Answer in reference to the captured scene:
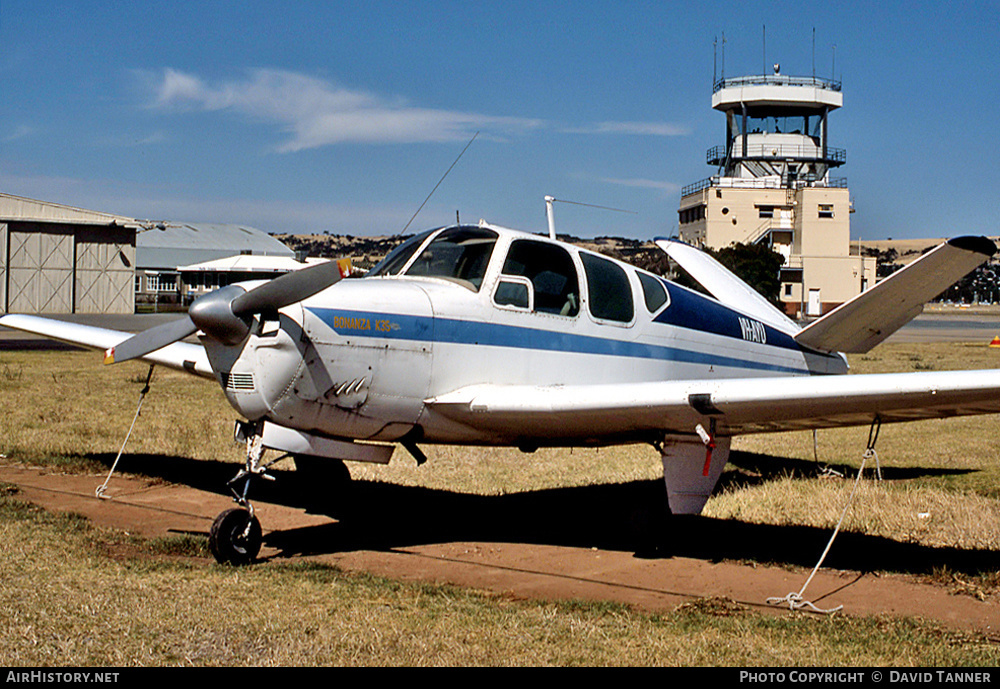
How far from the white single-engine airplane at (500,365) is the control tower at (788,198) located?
68821 millimetres

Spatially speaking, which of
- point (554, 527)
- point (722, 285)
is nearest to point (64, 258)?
point (722, 285)

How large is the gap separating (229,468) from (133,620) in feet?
21.9

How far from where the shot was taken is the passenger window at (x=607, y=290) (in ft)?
29.3

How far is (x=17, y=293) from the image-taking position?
53.2 m

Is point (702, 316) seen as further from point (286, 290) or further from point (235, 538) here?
point (235, 538)

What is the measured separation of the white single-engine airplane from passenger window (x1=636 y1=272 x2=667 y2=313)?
2 cm

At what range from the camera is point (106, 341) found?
39.5 feet

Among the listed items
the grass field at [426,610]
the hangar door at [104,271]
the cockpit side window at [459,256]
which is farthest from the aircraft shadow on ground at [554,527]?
the hangar door at [104,271]

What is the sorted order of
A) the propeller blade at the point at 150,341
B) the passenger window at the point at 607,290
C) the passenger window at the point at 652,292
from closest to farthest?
the propeller blade at the point at 150,341, the passenger window at the point at 607,290, the passenger window at the point at 652,292

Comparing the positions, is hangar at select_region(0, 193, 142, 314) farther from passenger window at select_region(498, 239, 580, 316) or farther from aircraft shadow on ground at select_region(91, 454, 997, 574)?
passenger window at select_region(498, 239, 580, 316)

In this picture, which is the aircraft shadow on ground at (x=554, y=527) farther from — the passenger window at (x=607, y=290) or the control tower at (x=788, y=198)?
the control tower at (x=788, y=198)

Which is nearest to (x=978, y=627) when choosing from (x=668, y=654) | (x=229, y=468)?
(x=668, y=654)

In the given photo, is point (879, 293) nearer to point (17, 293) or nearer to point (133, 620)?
point (133, 620)

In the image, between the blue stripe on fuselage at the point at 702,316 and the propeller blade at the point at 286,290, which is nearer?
the propeller blade at the point at 286,290
